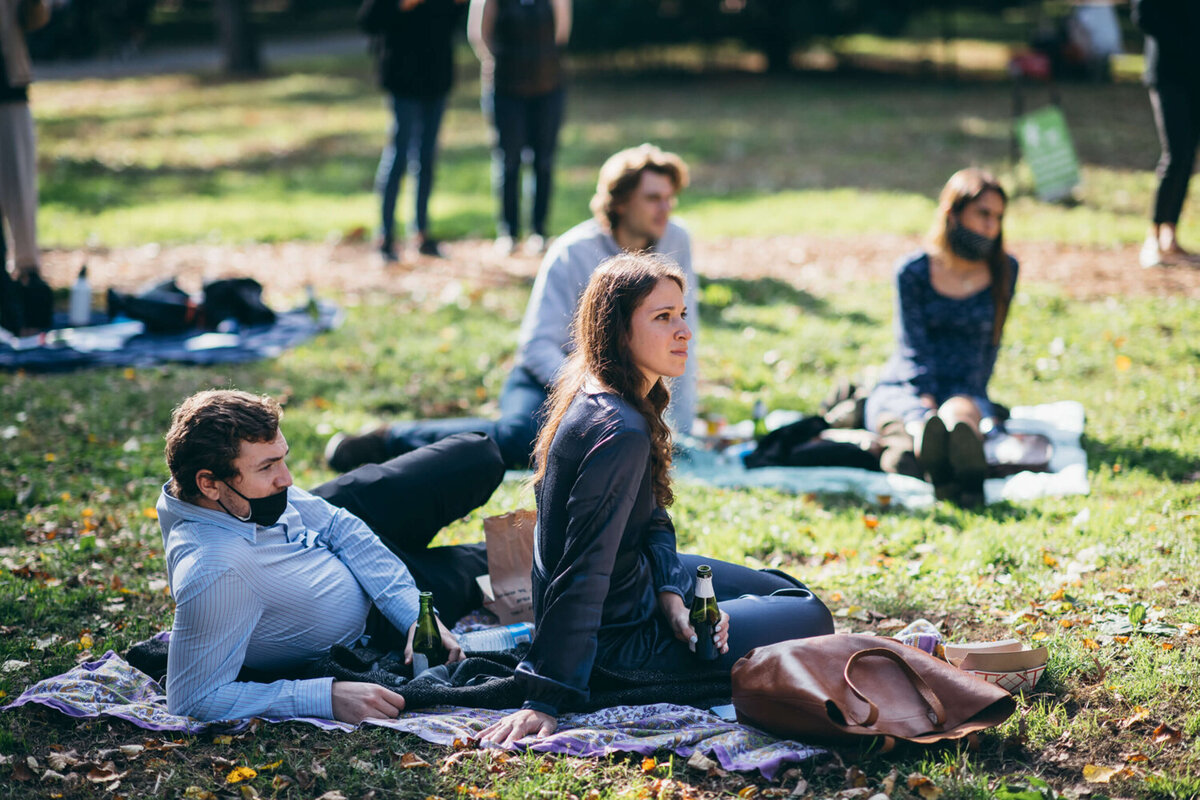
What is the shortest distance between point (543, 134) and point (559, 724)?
7.48m

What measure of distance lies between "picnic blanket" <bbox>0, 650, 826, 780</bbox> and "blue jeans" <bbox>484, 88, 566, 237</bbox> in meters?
7.10

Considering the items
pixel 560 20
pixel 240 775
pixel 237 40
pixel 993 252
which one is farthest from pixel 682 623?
pixel 237 40

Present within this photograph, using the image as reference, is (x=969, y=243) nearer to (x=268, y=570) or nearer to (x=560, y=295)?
(x=560, y=295)

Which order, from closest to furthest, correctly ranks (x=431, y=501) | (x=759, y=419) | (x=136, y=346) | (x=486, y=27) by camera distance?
(x=431, y=501), (x=759, y=419), (x=136, y=346), (x=486, y=27)

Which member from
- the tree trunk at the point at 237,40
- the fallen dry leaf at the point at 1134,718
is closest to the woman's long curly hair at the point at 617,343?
the fallen dry leaf at the point at 1134,718

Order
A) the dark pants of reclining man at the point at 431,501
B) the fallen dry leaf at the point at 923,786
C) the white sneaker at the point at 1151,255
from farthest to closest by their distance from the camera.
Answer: the white sneaker at the point at 1151,255 < the dark pants of reclining man at the point at 431,501 < the fallen dry leaf at the point at 923,786

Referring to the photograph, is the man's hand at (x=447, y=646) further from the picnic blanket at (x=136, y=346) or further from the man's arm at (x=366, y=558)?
the picnic blanket at (x=136, y=346)

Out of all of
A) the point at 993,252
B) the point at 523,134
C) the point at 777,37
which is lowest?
the point at 993,252

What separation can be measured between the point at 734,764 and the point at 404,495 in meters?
1.65

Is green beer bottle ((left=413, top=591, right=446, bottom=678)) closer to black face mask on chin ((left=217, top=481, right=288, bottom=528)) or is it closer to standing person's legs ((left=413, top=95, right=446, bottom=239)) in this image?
black face mask on chin ((left=217, top=481, right=288, bottom=528))

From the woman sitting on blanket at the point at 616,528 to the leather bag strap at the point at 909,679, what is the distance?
0.39 metres

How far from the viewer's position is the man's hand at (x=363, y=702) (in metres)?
3.69

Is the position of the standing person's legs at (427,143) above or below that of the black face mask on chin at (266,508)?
above

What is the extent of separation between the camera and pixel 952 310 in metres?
6.20
